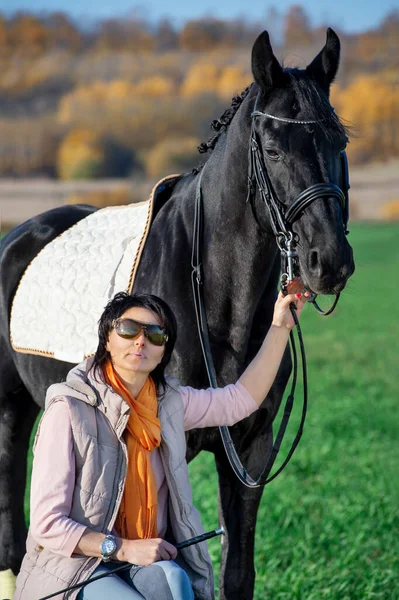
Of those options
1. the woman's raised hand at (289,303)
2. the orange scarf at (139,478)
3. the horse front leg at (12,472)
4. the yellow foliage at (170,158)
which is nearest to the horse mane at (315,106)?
the woman's raised hand at (289,303)

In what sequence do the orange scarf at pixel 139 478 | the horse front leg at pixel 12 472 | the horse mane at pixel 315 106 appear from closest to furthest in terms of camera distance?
the orange scarf at pixel 139 478 → the horse mane at pixel 315 106 → the horse front leg at pixel 12 472

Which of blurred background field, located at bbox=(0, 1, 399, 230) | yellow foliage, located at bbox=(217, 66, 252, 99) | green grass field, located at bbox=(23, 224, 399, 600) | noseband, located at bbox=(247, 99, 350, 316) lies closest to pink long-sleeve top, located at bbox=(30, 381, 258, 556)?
noseband, located at bbox=(247, 99, 350, 316)

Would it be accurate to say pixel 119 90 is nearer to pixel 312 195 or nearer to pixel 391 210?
pixel 391 210

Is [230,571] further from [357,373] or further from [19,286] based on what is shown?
[357,373]

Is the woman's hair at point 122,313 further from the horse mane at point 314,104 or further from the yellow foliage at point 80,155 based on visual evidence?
the yellow foliage at point 80,155

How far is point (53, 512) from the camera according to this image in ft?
8.16

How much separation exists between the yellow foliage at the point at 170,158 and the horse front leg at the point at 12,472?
35.0m

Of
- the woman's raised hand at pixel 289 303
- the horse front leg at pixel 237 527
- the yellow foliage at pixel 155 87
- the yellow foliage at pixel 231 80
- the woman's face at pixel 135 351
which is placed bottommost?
the horse front leg at pixel 237 527

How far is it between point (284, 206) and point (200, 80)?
4497 centimetres

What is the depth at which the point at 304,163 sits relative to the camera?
278 cm

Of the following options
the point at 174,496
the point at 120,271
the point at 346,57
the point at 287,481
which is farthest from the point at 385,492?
the point at 346,57

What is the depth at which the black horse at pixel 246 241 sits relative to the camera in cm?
278

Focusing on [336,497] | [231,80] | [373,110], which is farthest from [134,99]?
[336,497]

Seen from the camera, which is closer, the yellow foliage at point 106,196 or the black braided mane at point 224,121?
the black braided mane at point 224,121
